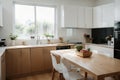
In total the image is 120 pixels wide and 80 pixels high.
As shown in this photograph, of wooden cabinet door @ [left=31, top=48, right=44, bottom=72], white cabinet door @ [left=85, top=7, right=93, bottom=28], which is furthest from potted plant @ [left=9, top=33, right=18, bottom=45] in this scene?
white cabinet door @ [left=85, top=7, right=93, bottom=28]

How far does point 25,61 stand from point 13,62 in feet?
1.09

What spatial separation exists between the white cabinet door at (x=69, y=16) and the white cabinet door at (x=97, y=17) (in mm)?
740

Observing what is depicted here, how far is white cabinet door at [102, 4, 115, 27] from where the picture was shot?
13.0ft

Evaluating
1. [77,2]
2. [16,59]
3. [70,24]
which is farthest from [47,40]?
[77,2]

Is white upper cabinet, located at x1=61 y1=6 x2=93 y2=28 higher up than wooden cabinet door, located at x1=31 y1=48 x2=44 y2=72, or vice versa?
white upper cabinet, located at x1=61 y1=6 x2=93 y2=28

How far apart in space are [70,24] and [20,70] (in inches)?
90.6

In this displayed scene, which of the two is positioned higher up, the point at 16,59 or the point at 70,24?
the point at 70,24

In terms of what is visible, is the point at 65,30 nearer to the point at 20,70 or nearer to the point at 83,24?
the point at 83,24

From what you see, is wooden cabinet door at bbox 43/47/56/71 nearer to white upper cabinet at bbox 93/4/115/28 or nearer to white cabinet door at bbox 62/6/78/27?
white cabinet door at bbox 62/6/78/27

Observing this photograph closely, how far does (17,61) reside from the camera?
3.53m

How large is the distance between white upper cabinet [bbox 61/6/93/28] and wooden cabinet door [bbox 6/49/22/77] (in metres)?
1.92

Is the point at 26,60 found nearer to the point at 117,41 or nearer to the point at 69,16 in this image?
the point at 69,16

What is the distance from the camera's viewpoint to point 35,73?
12.5ft

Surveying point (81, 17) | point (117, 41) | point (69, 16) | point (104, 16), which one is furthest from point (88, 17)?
point (117, 41)
